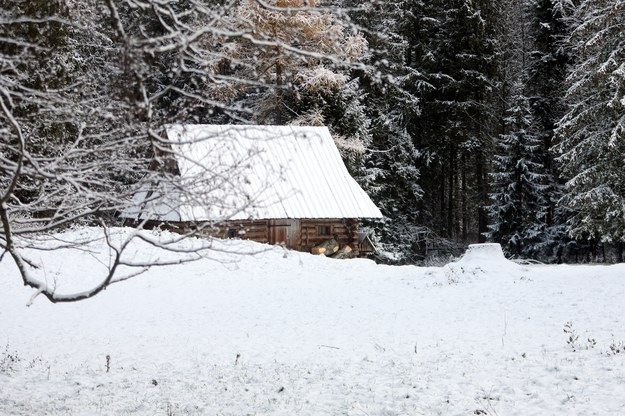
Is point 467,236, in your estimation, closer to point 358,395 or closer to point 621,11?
point 621,11

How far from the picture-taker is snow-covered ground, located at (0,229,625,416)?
27.6 feet

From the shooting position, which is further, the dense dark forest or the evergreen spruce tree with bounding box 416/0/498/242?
the evergreen spruce tree with bounding box 416/0/498/242

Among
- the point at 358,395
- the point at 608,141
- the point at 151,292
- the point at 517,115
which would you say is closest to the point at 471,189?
the point at 517,115

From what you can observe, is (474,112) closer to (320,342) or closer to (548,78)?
(548,78)

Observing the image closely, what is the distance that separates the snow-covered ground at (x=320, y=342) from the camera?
840 cm

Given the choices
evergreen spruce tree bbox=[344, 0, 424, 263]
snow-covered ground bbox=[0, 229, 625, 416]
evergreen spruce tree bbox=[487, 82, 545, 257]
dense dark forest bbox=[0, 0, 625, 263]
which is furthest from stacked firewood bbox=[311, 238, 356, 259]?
evergreen spruce tree bbox=[487, 82, 545, 257]

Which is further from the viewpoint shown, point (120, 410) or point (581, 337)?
point (581, 337)

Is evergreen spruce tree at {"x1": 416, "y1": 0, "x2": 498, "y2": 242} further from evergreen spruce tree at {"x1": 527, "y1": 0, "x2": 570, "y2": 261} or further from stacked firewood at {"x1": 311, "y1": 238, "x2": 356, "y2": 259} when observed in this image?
stacked firewood at {"x1": 311, "y1": 238, "x2": 356, "y2": 259}

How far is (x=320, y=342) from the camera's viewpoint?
1198 centimetres

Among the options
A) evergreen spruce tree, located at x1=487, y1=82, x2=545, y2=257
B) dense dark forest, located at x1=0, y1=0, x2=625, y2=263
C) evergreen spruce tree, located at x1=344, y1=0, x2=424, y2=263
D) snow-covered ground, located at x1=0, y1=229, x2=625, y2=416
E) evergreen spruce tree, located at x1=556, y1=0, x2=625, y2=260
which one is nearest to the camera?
snow-covered ground, located at x1=0, y1=229, x2=625, y2=416

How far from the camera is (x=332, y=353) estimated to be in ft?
36.3

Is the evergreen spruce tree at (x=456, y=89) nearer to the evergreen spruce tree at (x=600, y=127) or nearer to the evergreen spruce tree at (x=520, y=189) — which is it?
the evergreen spruce tree at (x=520, y=189)

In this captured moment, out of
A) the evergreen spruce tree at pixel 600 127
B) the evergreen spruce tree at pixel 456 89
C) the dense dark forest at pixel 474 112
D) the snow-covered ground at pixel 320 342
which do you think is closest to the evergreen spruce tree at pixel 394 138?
the dense dark forest at pixel 474 112

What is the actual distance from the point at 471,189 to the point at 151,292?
2939cm
